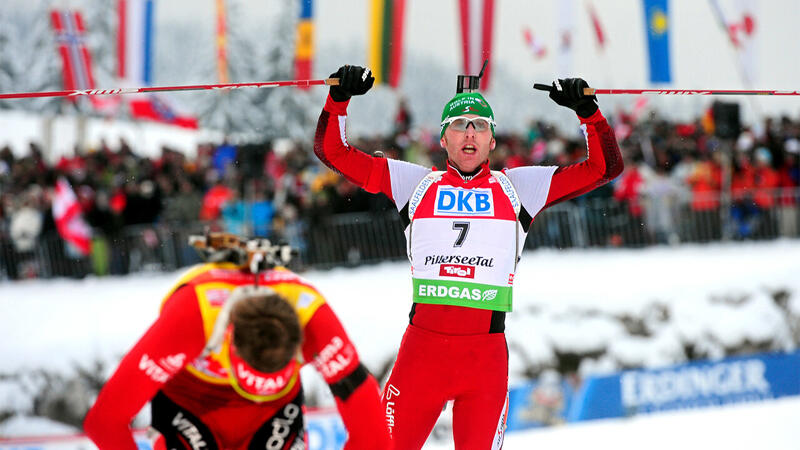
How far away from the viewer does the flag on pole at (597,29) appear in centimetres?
1329

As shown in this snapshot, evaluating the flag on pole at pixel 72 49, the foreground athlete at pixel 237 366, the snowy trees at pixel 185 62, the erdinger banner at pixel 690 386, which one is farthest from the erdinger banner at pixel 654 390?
the snowy trees at pixel 185 62

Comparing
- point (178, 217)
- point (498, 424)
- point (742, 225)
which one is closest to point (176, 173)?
point (178, 217)

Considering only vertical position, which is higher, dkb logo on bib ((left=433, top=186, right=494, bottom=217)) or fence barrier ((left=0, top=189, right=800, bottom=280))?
dkb logo on bib ((left=433, top=186, right=494, bottom=217))

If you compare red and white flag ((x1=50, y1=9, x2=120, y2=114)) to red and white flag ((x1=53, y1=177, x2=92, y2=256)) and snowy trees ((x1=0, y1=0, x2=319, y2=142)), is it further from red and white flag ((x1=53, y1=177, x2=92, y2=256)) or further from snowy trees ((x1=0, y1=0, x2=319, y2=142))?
snowy trees ((x1=0, y1=0, x2=319, y2=142))

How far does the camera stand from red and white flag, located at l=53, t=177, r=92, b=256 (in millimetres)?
11469

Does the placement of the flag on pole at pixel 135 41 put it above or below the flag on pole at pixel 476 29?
above

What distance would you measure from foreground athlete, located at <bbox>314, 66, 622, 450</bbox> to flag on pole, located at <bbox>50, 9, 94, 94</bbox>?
990cm

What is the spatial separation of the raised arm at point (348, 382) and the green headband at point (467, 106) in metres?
1.53

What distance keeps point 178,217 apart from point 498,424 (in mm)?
7672

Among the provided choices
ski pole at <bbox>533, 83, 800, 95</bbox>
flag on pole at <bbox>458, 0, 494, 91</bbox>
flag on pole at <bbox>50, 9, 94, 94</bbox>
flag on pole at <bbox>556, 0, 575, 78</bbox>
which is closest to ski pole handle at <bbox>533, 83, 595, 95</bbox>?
ski pole at <bbox>533, 83, 800, 95</bbox>

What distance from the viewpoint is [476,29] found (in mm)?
7527

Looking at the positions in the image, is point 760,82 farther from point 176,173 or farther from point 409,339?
point 409,339

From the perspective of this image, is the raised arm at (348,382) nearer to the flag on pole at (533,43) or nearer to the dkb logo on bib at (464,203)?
the dkb logo on bib at (464,203)

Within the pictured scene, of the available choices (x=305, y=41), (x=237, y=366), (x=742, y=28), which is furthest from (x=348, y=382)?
(x=742, y=28)
